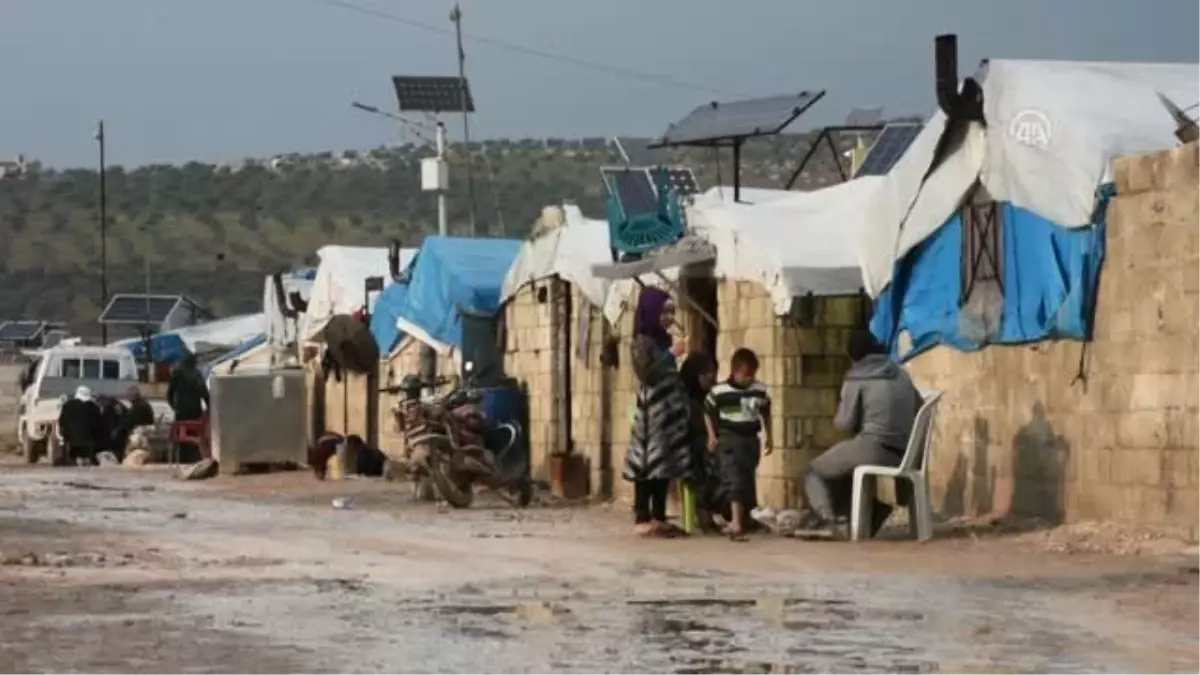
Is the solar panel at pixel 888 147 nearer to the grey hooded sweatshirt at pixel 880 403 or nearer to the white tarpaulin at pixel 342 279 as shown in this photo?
the grey hooded sweatshirt at pixel 880 403

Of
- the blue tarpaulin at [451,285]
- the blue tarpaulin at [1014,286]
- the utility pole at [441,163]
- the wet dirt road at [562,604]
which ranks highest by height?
the utility pole at [441,163]

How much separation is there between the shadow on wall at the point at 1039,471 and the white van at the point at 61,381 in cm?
2128

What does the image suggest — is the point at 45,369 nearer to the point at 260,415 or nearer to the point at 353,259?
the point at 353,259

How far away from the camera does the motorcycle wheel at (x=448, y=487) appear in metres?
19.2

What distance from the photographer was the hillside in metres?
77.6

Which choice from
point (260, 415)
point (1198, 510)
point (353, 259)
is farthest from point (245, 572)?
point (353, 259)

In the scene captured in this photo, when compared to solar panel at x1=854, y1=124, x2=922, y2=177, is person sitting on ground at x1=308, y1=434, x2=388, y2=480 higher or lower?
lower

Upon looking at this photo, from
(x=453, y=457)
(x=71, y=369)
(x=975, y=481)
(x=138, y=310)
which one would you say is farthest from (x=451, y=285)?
(x=138, y=310)

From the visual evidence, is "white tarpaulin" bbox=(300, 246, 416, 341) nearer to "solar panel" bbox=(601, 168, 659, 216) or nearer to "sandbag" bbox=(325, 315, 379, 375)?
"sandbag" bbox=(325, 315, 379, 375)

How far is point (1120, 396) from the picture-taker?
1328 centimetres

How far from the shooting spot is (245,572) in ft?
40.4

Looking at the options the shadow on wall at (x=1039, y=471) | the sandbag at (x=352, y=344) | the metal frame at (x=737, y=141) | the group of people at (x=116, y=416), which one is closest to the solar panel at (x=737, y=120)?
the metal frame at (x=737, y=141)

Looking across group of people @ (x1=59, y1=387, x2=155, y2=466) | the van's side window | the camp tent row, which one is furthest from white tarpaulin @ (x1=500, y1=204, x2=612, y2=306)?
the van's side window

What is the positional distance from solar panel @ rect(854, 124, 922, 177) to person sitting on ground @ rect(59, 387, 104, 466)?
50.1 feet
